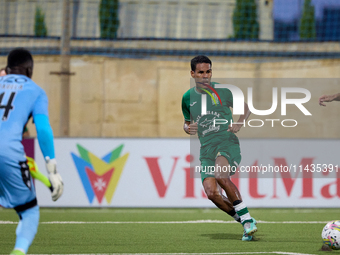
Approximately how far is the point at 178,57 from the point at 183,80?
2.64 feet

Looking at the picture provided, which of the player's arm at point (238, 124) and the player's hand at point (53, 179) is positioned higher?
the player's arm at point (238, 124)

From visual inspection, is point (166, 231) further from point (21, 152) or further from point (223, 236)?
point (21, 152)

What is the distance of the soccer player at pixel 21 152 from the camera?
4.38 metres

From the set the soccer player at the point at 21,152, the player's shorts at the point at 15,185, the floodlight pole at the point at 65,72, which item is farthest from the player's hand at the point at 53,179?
the floodlight pole at the point at 65,72

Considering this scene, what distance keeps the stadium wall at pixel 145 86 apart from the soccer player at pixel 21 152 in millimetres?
15805

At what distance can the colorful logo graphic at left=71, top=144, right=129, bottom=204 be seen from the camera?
36.2 ft

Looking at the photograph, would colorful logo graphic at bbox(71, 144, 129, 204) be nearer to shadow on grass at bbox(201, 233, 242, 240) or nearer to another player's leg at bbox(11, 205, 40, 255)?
shadow on grass at bbox(201, 233, 242, 240)

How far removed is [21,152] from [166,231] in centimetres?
362

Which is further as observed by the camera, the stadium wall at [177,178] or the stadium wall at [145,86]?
the stadium wall at [145,86]

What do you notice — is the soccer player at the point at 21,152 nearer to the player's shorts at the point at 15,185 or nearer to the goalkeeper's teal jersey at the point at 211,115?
the player's shorts at the point at 15,185

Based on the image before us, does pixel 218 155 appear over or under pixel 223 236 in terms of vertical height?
over

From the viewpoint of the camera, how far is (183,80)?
817 inches

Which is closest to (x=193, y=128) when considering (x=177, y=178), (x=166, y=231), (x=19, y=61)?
(x=166, y=231)

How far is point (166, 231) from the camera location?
304 inches
